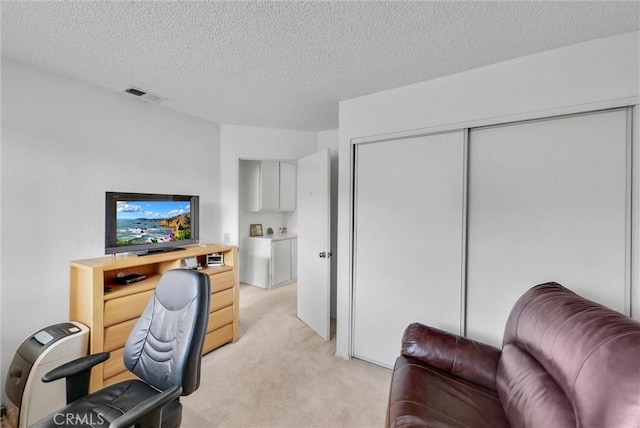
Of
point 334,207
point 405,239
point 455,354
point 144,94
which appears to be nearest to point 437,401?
point 455,354

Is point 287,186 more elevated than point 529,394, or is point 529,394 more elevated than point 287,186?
point 287,186

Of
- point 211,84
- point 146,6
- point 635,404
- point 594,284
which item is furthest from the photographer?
point 211,84

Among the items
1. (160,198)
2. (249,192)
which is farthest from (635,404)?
(249,192)

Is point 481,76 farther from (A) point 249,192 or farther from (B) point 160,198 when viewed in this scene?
(A) point 249,192

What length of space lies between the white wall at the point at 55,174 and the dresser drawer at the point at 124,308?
0.46 meters

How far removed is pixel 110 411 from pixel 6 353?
127cm

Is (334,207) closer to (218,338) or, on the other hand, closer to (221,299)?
(221,299)

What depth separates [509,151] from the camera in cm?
187

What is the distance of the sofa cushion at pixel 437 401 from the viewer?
3.85ft

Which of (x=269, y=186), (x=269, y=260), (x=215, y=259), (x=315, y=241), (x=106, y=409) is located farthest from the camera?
(x=269, y=186)

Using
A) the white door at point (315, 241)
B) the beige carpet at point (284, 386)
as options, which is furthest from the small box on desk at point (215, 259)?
the white door at point (315, 241)

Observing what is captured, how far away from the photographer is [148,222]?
2.32m

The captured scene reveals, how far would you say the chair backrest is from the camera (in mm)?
1291

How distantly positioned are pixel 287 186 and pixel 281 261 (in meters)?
1.38
